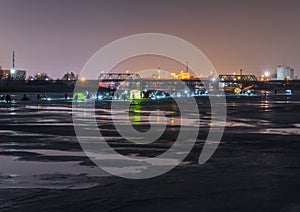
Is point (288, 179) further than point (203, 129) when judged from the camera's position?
No

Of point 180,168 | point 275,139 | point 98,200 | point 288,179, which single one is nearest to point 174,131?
point 275,139

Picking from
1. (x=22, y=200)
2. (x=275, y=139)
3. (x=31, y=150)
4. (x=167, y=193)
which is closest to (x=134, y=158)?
(x=31, y=150)

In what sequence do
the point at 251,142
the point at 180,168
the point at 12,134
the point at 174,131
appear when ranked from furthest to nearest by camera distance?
the point at 174,131 < the point at 12,134 < the point at 251,142 < the point at 180,168

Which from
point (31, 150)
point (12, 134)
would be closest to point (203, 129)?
point (12, 134)

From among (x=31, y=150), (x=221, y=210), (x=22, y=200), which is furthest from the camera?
(x=31, y=150)

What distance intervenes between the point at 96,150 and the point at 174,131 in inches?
328

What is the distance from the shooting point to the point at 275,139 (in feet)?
71.5

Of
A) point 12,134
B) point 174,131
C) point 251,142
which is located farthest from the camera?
point 174,131

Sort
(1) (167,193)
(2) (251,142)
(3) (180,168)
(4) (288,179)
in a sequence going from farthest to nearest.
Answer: (2) (251,142) < (3) (180,168) < (4) (288,179) < (1) (167,193)

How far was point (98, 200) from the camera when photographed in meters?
10.1

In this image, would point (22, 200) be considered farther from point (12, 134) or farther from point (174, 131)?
point (174, 131)

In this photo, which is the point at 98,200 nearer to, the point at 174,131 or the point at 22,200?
the point at 22,200

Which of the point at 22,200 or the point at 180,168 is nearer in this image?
the point at 22,200

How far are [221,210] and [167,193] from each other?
1.73 meters
